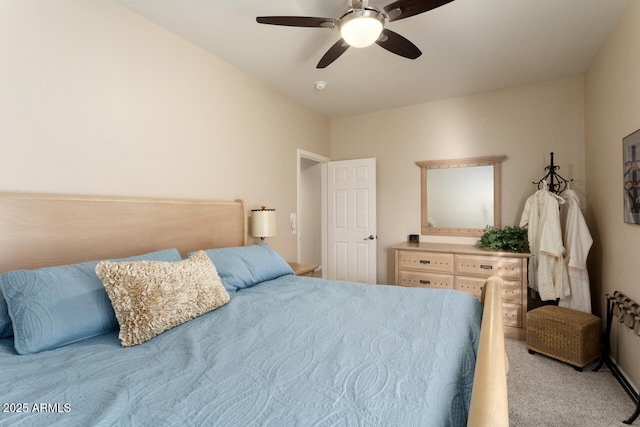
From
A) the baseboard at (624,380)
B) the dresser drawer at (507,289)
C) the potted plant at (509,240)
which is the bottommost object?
the baseboard at (624,380)

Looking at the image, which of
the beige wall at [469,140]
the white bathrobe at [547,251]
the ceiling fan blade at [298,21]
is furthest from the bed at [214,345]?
the beige wall at [469,140]

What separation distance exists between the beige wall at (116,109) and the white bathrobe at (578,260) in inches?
120

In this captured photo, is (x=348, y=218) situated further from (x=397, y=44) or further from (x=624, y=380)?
(x=624, y=380)

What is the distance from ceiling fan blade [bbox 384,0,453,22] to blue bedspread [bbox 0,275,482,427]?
1646 millimetres

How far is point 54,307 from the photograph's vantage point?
121cm

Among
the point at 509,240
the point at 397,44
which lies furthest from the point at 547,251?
the point at 397,44

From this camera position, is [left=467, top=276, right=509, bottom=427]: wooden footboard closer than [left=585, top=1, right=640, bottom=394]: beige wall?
Yes

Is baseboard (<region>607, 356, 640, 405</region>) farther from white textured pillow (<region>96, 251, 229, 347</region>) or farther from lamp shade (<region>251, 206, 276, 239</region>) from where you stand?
lamp shade (<region>251, 206, 276, 239</region>)

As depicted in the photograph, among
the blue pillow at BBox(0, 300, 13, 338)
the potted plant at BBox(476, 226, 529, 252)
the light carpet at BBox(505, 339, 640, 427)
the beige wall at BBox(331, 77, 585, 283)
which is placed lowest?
the light carpet at BBox(505, 339, 640, 427)

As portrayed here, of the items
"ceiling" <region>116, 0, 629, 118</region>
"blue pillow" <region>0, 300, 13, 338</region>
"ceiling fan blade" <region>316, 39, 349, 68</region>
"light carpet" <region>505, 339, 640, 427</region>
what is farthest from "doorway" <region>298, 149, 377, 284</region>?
"blue pillow" <region>0, 300, 13, 338</region>

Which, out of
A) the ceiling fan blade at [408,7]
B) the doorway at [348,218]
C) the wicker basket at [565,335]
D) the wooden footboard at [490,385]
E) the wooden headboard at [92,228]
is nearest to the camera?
the wooden footboard at [490,385]

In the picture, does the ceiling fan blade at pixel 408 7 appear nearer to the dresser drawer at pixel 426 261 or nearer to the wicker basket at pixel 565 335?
the dresser drawer at pixel 426 261

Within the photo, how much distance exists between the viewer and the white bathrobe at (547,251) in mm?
2773

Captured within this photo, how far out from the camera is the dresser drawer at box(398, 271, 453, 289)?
128 inches
